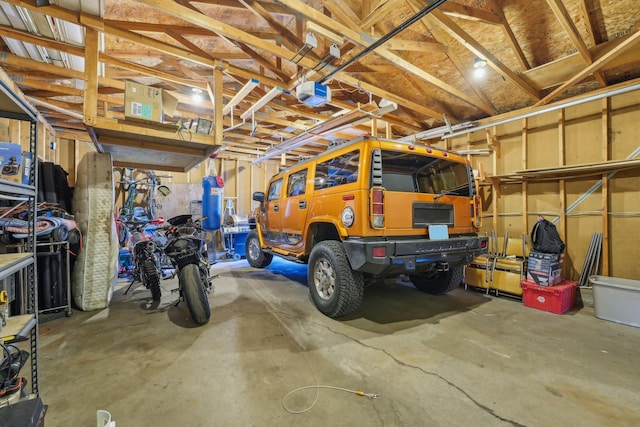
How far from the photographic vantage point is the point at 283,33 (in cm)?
308

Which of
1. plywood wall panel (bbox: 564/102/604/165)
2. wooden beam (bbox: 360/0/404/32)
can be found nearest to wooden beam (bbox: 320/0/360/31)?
wooden beam (bbox: 360/0/404/32)

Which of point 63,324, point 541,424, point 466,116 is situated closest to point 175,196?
point 63,324

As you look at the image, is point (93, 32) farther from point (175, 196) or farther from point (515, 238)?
point (515, 238)

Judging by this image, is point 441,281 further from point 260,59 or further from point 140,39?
point 140,39

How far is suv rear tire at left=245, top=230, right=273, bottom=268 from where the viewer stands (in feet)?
18.0

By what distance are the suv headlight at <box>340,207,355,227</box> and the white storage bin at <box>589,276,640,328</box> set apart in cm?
318

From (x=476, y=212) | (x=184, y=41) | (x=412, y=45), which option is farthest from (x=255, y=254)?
(x=412, y=45)

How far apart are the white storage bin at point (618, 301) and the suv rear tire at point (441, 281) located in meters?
1.46

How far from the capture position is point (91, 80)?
2473mm

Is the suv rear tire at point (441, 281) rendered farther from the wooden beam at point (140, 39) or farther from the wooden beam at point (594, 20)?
the wooden beam at point (140, 39)

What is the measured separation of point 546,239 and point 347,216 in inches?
121

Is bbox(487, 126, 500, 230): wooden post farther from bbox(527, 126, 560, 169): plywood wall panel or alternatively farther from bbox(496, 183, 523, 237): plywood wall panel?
bbox(527, 126, 560, 169): plywood wall panel

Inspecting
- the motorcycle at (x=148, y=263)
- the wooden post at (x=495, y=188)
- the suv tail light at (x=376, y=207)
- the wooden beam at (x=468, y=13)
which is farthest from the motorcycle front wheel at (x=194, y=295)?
the wooden post at (x=495, y=188)

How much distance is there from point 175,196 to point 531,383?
27.2 ft
